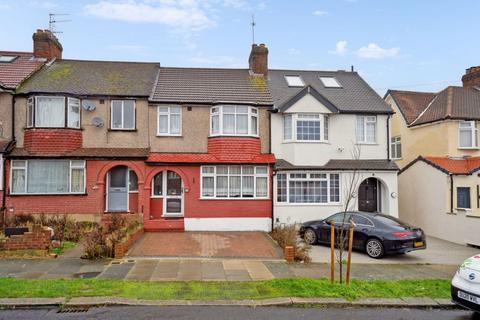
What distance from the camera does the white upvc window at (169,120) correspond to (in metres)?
17.5

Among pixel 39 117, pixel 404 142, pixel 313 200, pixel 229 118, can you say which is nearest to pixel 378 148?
pixel 313 200

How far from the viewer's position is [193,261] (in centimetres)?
1104

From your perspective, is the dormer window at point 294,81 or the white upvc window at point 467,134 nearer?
the white upvc window at point 467,134

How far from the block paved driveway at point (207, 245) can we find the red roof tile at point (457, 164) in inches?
357

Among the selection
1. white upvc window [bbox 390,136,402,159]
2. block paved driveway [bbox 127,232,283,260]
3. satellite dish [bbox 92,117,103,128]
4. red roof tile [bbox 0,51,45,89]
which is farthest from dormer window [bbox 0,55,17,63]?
white upvc window [bbox 390,136,402,159]

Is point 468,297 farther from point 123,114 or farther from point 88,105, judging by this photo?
point 88,105

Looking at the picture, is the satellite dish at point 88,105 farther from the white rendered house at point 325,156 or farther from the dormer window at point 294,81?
the dormer window at point 294,81

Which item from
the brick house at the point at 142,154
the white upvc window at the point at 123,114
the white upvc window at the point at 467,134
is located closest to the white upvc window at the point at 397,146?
the white upvc window at the point at 467,134

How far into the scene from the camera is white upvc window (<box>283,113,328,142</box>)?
18125 millimetres

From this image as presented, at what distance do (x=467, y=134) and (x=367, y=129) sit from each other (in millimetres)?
6077

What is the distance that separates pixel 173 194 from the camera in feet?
58.7

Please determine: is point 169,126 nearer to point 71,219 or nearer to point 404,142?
point 71,219

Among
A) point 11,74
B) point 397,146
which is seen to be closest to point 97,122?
point 11,74

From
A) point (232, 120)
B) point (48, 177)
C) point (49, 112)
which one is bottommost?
point (48, 177)
